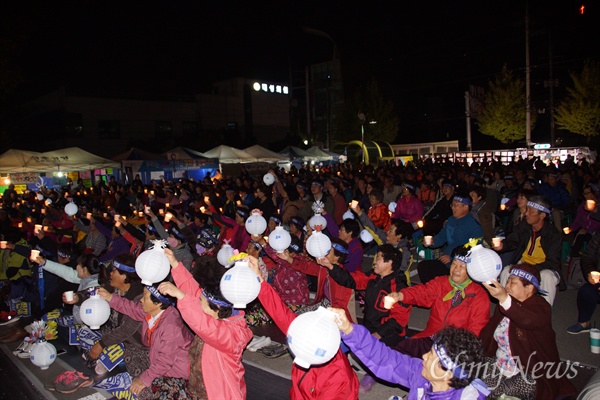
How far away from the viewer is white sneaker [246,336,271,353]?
5730 mm

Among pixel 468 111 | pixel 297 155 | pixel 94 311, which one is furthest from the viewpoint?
pixel 468 111

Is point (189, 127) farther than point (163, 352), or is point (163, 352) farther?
point (189, 127)

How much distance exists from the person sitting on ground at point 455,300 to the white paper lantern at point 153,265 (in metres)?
1.88

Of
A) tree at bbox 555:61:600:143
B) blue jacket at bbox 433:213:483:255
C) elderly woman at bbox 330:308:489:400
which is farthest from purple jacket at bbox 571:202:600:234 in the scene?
tree at bbox 555:61:600:143

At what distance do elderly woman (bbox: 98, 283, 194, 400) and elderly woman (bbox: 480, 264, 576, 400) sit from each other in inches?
91.1

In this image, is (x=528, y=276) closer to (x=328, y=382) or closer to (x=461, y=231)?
(x=328, y=382)

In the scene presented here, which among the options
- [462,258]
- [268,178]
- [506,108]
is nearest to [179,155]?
[268,178]

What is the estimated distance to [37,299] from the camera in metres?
6.62

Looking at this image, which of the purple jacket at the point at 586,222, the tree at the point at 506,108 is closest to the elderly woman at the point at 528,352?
the purple jacket at the point at 586,222

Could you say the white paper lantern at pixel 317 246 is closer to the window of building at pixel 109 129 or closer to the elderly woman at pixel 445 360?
the elderly woman at pixel 445 360

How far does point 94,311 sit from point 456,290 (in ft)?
11.0

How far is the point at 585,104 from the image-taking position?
28.8 meters

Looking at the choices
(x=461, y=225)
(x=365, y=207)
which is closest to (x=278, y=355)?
(x=461, y=225)

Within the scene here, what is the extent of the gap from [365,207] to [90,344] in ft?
23.5
